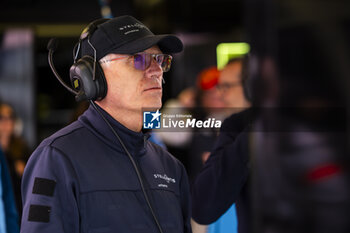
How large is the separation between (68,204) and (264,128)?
2.43ft

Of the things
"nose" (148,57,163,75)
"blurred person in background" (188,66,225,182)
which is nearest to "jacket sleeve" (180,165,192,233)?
"blurred person in background" (188,66,225,182)

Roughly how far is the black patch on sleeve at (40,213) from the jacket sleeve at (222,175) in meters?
0.58

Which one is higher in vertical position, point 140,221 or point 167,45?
point 167,45

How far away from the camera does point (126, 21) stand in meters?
1.38

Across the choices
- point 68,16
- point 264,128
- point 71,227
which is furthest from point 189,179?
point 68,16

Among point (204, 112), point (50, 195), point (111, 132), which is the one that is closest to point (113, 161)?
point (111, 132)

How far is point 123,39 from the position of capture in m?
1.34

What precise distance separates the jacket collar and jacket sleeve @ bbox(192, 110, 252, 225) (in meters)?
0.39

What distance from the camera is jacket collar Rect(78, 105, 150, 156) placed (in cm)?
134

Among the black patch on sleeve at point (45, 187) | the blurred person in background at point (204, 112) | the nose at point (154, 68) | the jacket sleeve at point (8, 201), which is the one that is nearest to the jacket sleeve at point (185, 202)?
the blurred person in background at point (204, 112)

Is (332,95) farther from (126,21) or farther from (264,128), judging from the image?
(126,21)

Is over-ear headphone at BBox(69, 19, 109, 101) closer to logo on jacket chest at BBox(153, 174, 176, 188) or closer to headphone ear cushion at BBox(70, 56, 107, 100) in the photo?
headphone ear cushion at BBox(70, 56, 107, 100)

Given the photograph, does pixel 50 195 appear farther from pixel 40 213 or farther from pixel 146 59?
pixel 146 59

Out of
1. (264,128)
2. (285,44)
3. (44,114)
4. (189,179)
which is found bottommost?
(44,114)
